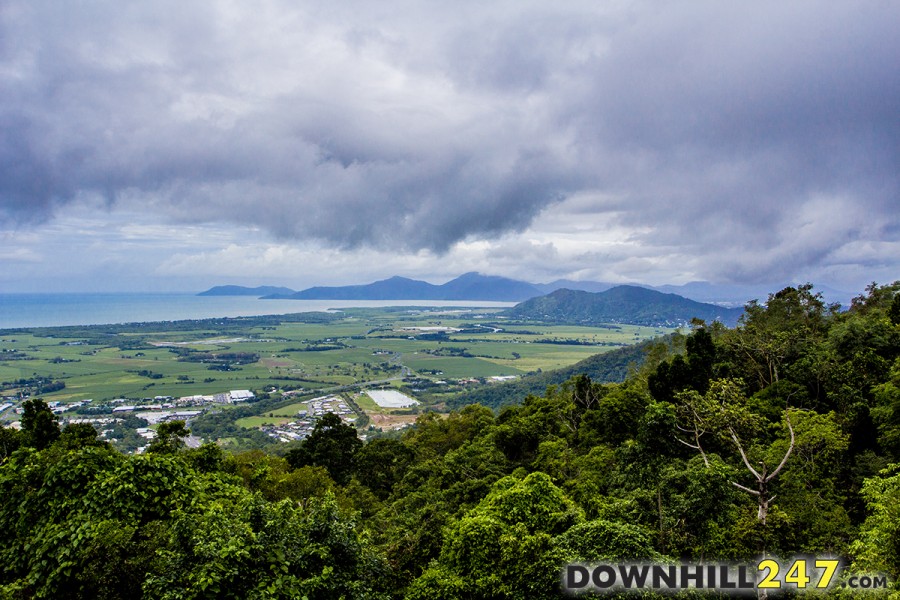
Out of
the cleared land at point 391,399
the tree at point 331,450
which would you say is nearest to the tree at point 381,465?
the tree at point 331,450

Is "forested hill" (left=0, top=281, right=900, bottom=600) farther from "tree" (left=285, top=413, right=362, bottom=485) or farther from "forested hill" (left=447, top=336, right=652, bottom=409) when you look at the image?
"forested hill" (left=447, top=336, right=652, bottom=409)

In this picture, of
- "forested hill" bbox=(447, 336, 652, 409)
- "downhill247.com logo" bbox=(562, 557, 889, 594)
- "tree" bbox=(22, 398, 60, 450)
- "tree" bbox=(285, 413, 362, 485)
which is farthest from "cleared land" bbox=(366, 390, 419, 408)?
"downhill247.com logo" bbox=(562, 557, 889, 594)

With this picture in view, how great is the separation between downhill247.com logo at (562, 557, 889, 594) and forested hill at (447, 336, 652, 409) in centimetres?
6453

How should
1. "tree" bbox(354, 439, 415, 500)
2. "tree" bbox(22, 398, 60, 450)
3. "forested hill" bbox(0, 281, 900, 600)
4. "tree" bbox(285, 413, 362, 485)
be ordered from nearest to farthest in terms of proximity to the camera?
"forested hill" bbox(0, 281, 900, 600)
"tree" bbox(22, 398, 60, 450)
"tree" bbox(285, 413, 362, 485)
"tree" bbox(354, 439, 415, 500)

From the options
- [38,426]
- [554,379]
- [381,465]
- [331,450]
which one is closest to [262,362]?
[554,379]

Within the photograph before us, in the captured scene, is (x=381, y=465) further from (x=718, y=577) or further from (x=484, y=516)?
(x=718, y=577)

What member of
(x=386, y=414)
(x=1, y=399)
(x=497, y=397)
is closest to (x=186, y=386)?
(x=1, y=399)

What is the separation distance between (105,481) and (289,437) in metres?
49.1

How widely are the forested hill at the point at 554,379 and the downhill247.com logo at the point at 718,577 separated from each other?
64.5 m

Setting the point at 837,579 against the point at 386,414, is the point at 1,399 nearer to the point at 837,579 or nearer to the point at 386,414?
the point at 386,414

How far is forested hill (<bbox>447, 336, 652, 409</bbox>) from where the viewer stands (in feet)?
259

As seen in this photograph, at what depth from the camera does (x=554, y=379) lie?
8312cm

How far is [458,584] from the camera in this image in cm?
984

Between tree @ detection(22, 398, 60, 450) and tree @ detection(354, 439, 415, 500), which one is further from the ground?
tree @ detection(22, 398, 60, 450)
